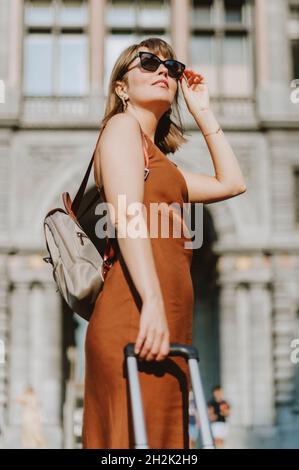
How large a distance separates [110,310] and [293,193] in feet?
56.9

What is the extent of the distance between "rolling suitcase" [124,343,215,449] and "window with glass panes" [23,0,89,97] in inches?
693

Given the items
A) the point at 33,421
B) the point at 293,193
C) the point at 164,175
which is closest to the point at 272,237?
the point at 293,193

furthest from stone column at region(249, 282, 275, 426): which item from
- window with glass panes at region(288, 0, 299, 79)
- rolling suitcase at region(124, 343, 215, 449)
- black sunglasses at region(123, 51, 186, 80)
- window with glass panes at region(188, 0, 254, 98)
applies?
rolling suitcase at region(124, 343, 215, 449)

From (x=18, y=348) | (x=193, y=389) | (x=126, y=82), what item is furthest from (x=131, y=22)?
(x=193, y=389)

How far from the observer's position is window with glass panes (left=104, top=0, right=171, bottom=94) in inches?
792

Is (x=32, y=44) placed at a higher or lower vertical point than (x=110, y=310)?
higher

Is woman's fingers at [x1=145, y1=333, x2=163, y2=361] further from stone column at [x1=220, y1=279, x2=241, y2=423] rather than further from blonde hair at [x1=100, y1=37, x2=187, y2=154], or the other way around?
stone column at [x1=220, y1=279, x2=241, y2=423]

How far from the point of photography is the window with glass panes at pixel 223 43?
2027 cm


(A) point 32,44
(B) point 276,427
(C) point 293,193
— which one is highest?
(A) point 32,44

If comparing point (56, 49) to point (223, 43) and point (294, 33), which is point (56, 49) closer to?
point (223, 43)

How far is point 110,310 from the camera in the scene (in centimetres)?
281

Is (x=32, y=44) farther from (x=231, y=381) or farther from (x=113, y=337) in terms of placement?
(x=113, y=337)

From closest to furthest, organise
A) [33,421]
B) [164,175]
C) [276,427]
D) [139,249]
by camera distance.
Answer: [139,249], [164,175], [33,421], [276,427]

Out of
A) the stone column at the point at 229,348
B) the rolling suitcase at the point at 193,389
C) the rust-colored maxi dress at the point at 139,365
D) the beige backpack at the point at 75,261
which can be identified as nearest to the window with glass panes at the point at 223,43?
the stone column at the point at 229,348
